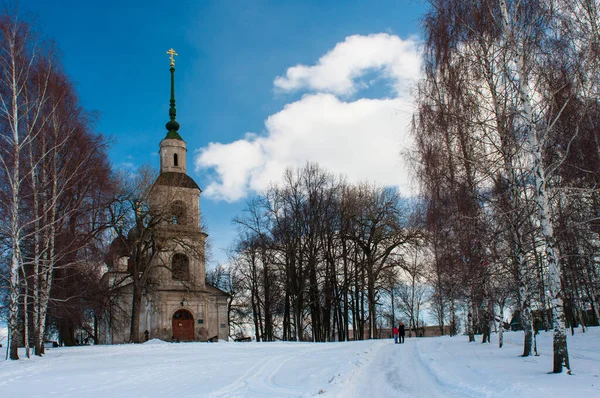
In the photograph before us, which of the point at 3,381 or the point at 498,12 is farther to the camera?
the point at 498,12

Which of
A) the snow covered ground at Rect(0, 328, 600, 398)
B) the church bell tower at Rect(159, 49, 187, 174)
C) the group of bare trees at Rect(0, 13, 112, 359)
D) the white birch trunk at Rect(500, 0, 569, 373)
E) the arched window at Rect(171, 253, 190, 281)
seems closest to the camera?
the snow covered ground at Rect(0, 328, 600, 398)

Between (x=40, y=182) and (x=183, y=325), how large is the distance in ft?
68.9

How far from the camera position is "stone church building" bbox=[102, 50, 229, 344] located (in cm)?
3441

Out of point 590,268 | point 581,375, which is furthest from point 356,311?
point 581,375

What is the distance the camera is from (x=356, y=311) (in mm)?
40094

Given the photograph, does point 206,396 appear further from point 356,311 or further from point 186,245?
point 356,311

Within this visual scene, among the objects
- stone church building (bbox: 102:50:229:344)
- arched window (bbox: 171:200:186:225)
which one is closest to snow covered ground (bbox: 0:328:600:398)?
stone church building (bbox: 102:50:229:344)

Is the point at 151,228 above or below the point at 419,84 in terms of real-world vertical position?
below

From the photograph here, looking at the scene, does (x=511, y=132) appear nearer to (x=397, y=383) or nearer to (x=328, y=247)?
(x=397, y=383)

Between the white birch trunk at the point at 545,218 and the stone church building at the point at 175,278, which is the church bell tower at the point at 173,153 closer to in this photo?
the stone church building at the point at 175,278

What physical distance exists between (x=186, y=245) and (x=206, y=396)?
2540 cm

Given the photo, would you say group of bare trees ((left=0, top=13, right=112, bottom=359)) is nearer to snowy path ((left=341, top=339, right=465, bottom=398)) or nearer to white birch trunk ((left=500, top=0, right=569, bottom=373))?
snowy path ((left=341, top=339, right=465, bottom=398))

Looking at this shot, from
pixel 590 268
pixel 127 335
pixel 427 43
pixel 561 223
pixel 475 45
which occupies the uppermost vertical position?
pixel 427 43

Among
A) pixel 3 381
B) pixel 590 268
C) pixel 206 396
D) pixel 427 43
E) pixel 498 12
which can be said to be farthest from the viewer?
pixel 590 268
